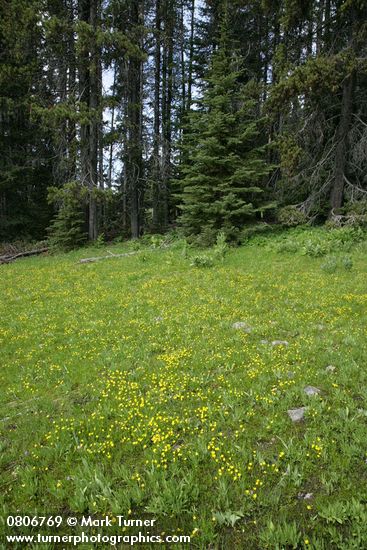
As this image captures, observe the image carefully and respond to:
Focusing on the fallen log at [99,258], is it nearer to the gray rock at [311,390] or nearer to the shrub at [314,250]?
the shrub at [314,250]

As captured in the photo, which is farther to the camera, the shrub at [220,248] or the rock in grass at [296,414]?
the shrub at [220,248]

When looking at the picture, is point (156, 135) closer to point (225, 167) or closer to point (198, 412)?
point (225, 167)

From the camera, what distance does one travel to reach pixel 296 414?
4.28 metres

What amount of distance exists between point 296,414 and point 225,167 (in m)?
14.4

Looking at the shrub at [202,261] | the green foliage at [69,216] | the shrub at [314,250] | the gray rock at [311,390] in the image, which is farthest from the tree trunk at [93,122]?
the gray rock at [311,390]

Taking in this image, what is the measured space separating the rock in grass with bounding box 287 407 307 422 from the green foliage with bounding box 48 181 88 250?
1817 cm

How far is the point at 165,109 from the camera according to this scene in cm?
2794

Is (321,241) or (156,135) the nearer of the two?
(321,241)

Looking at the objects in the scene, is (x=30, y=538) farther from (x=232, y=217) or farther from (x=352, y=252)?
(x=232, y=217)

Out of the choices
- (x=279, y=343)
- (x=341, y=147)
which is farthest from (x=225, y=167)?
(x=279, y=343)

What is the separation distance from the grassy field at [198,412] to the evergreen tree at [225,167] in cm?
705

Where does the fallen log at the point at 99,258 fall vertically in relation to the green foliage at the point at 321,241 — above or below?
below

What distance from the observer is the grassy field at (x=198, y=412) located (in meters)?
3.06

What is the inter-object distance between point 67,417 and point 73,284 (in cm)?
805
